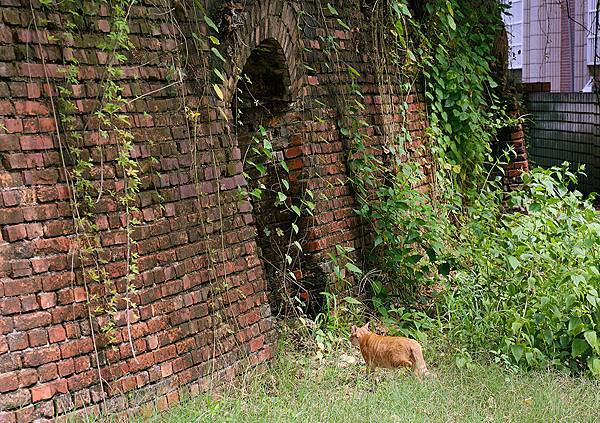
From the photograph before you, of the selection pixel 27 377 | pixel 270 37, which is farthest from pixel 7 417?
pixel 270 37

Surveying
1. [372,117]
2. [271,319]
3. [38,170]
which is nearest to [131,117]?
[38,170]

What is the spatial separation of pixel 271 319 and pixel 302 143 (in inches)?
58.4

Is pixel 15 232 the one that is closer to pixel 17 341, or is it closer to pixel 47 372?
pixel 17 341

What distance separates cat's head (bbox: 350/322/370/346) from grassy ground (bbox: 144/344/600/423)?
120 mm

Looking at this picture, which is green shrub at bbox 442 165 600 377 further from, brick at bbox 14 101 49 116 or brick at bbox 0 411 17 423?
brick at bbox 14 101 49 116

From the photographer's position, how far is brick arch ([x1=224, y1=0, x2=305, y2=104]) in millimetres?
6062

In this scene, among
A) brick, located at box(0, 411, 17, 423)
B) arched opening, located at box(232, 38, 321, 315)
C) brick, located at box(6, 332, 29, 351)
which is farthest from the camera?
arched opening, located at box(232, 38, 321, 315)

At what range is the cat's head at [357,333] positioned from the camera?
6.12 metres

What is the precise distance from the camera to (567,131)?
617 inches

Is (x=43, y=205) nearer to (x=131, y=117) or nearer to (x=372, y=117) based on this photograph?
(x=131, y=117)

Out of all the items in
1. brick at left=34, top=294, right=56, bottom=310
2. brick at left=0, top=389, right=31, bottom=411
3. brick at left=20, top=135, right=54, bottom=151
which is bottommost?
brick at left=0, top=389, right=31, bottom=411

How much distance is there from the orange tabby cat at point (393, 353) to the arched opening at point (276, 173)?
3.05ft

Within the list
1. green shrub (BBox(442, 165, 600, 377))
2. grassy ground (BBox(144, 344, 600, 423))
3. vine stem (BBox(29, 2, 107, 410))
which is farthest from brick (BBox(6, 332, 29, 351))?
green shrub (BBox(442, 165, 600, 377))

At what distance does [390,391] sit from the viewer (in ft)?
17.6
